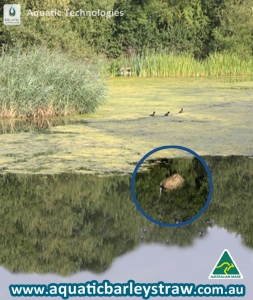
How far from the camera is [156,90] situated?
45.5 ft

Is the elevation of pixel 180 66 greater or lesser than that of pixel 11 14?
lesser

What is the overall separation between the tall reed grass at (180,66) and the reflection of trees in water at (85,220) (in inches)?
466

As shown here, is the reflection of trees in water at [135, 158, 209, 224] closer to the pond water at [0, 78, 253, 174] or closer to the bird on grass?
the bird on grass

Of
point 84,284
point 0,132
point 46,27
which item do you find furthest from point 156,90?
point 84,284

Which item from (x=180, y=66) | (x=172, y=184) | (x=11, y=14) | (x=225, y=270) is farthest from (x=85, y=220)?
(x=180, y=66)

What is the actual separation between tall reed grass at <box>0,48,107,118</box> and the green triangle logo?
6.29 meters

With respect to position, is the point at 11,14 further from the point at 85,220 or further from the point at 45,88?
the point at 85,220

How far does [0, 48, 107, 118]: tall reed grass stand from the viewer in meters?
9.66

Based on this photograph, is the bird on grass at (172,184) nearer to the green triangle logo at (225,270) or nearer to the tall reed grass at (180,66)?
the green triangle logo at (225,270)

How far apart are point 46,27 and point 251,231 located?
34.1 feet

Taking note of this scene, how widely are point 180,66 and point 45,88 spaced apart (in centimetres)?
912

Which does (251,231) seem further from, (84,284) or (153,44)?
(153,44)

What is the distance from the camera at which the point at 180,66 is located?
18281mm

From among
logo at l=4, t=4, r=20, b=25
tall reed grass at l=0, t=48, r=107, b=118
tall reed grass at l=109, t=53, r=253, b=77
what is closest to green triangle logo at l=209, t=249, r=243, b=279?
tall reed grass at l=0, t=48, r=107, b=118
